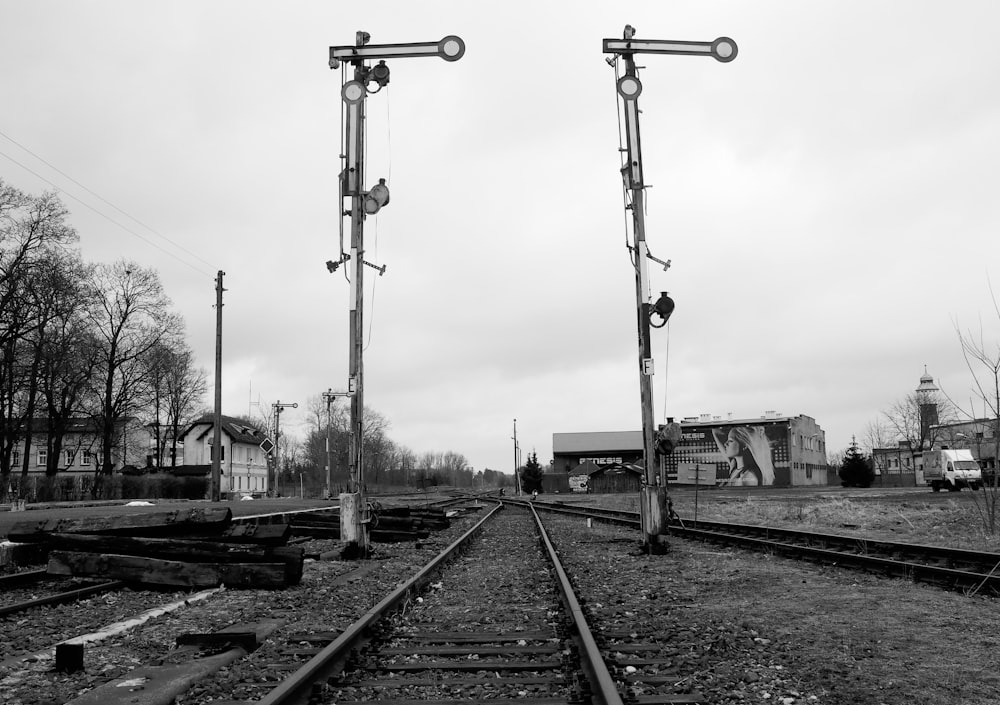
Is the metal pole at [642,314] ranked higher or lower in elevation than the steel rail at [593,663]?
higher

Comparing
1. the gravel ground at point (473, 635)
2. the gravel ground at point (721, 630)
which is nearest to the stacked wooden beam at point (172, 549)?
the gravel ground at point (721, 630)

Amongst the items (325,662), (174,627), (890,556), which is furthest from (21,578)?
(890,556)

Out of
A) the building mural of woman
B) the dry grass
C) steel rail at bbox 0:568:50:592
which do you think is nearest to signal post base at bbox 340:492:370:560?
steel rail at bbox 0:568:50:592

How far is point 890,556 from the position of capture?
1283 centimetres

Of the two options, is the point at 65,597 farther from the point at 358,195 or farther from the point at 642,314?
the point at 642,314

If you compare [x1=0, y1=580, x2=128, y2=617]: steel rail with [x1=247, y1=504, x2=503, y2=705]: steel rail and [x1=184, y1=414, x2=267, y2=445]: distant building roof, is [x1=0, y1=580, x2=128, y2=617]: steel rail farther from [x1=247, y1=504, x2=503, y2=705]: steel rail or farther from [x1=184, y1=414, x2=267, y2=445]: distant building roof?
[x1=184, y1=414, x2=267, y2=445]: distant building roof

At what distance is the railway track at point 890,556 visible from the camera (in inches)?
375

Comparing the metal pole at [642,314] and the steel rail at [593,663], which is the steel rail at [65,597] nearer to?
the steel rail at [593,663]

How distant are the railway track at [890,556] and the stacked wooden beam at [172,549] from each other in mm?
7893

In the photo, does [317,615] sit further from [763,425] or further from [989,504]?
[763,425]

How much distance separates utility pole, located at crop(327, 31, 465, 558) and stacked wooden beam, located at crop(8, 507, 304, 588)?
7.20 feet

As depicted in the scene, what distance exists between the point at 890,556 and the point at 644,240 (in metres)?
7.15

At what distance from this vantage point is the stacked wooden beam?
9.83 metres

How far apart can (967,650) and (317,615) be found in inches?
223
